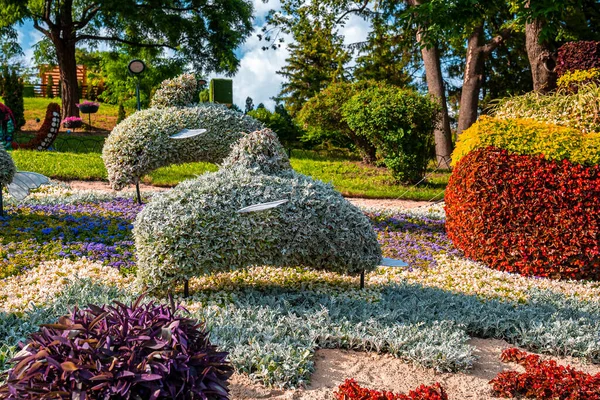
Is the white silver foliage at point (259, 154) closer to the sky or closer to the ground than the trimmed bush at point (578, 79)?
closer to the ground

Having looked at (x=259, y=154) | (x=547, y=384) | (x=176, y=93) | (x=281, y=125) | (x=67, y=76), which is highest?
(x=67, y=76)

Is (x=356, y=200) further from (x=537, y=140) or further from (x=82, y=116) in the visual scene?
(x=82, y=116)

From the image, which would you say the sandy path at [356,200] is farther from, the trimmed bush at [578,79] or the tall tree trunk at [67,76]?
the tall tree trunk at [67,76]

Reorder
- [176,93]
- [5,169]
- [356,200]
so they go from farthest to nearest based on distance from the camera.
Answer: [356,200], [176,93], [5,169]

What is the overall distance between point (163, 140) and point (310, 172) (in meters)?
7.54

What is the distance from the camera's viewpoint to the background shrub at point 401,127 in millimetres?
14570

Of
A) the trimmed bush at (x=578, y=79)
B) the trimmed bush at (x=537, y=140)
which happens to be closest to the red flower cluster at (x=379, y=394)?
the trimmed bush at (x=537, y=140)

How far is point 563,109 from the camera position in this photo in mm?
8992

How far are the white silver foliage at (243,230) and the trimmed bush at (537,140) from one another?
3.04 m

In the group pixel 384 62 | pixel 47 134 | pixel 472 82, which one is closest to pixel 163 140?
pixel 47 134

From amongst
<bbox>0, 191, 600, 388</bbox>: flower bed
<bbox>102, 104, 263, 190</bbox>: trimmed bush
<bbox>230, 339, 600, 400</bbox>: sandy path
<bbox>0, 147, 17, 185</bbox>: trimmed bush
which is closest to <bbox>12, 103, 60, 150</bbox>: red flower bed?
<bbox>102, 104, 263, 190</bbox>: trimmed bush

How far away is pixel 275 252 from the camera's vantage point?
5.52 metres

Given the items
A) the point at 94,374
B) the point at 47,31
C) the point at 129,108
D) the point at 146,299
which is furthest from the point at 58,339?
the point at 129,108

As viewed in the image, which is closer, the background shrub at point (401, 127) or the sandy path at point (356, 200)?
the sandy path at point (356, 200)
